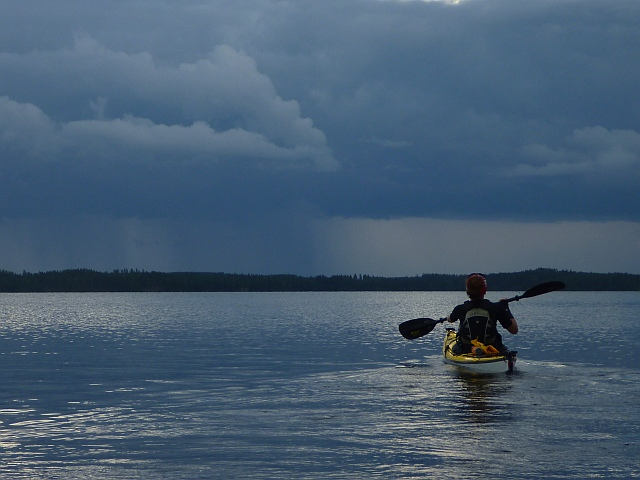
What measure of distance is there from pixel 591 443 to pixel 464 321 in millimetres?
11642

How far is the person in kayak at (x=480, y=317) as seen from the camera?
83.5 feet

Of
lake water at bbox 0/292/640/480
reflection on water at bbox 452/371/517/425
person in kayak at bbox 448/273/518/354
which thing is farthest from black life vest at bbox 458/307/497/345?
lake water at bbox 0/292/640/480

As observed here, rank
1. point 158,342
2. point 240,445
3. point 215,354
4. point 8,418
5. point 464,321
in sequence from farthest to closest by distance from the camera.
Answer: point 158,342
point 215,354
point 464,321
point 8,418
point 240,445

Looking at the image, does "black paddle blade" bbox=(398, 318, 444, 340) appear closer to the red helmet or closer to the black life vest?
the black life vest

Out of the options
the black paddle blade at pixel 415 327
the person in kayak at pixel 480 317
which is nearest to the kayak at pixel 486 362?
the person in kayak at pixel 480 317

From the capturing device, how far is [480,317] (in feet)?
84.6

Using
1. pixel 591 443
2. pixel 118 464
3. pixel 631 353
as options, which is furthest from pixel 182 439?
pixel 631 353

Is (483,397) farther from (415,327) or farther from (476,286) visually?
(415,327)

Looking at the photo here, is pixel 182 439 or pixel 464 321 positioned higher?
pixel 464 321

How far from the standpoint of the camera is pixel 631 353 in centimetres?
4050

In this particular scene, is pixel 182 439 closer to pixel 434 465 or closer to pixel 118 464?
pixel 118 464

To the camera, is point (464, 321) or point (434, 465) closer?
point (434, 465)

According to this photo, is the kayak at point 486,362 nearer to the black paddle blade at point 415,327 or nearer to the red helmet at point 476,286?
the red helmet at point 476,286

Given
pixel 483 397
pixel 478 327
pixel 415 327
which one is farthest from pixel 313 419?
pixel 415 327
